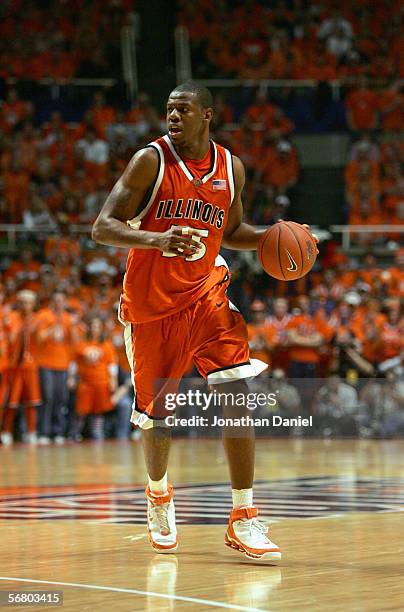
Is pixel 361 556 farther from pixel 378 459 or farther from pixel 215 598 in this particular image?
pixel 378 459

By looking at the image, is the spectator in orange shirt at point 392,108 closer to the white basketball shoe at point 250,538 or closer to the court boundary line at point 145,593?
the white basketball shoe at point 250,538

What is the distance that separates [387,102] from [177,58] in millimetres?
3910

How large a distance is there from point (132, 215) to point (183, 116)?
0.50 m

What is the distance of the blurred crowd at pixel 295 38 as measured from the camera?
68.3 ft

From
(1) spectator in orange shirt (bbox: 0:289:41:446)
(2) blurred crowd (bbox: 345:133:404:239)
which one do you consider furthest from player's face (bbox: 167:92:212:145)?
(2) blurred crowd (bbox: 345:133:404:239)

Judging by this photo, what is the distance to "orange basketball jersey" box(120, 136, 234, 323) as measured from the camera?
17.4 feet

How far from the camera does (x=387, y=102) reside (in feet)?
65.8

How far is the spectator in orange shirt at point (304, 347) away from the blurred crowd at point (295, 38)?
7267 millimetres

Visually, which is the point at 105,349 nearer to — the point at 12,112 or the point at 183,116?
the point at 12,112

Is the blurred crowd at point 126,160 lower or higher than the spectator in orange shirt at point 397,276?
higher

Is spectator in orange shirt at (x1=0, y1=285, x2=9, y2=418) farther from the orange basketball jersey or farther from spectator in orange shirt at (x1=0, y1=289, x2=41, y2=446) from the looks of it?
the orange basketball jersey

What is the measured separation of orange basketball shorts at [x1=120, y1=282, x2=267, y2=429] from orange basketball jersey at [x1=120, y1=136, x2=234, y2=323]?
2.3 inches

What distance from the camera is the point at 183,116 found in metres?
5.29

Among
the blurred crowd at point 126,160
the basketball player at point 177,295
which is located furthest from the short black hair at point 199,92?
the blurred crowd at point 126,160
